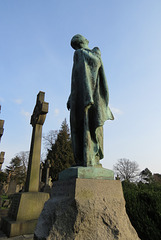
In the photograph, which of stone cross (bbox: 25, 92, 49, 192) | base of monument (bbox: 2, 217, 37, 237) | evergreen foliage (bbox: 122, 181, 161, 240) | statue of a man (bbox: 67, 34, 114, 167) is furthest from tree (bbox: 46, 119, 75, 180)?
statue of a man (bbox: 67, 34, 114, 167)

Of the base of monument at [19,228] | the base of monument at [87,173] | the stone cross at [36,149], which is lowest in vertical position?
the base of monument at [19,228]

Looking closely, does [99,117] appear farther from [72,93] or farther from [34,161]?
[34,161]

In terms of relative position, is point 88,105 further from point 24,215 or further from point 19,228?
point 24,215

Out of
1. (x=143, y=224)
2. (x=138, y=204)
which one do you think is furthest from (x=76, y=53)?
(x=143, y=224)

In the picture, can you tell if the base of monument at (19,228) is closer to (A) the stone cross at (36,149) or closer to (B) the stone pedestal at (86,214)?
(A) the stone cross at (36,149)

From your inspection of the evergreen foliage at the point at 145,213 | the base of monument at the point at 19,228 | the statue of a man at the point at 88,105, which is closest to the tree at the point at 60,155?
the base of monument at the point at 19,228

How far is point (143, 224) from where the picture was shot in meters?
3.75

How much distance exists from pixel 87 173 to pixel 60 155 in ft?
95.3

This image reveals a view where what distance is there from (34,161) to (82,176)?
168 inches

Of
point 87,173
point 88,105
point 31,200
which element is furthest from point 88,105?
point 31,200

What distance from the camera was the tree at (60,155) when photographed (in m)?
29.3

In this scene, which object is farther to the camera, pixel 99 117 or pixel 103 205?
pixel 99 117

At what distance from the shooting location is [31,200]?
5.26m

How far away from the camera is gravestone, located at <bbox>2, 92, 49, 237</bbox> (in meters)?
4.45
